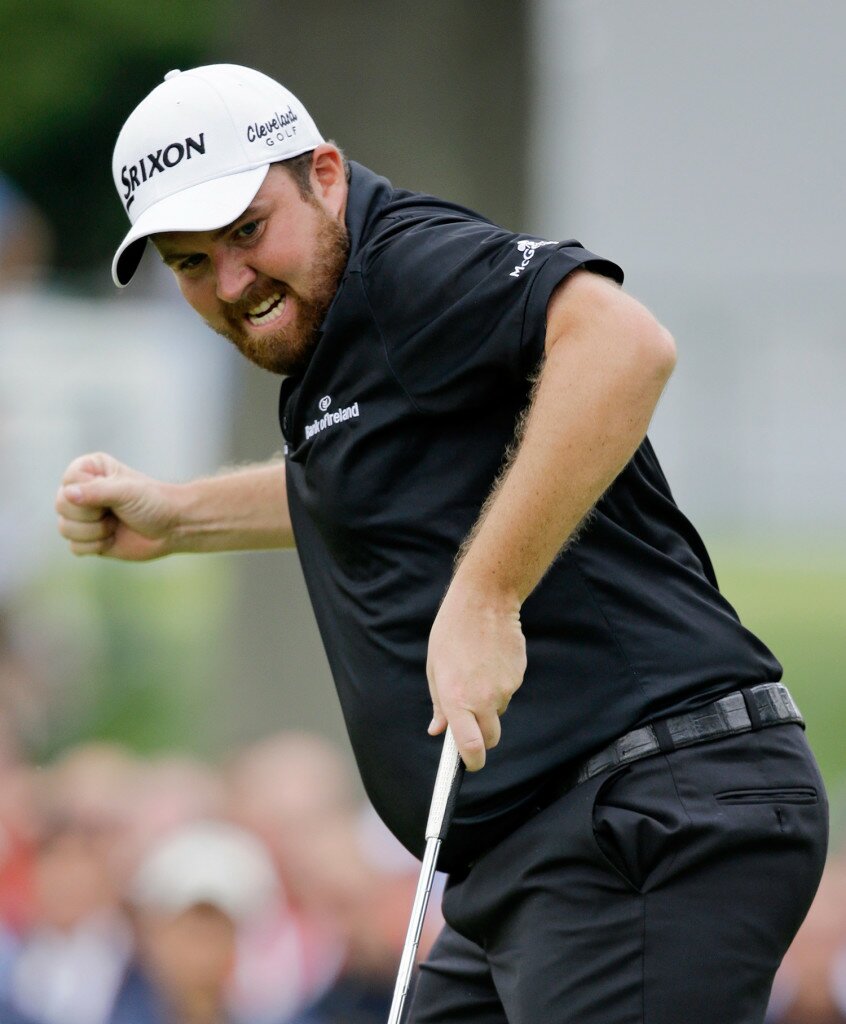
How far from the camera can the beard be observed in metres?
3.39

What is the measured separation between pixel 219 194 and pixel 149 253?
8.76 m

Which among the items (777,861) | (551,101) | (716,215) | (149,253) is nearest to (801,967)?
(777,861)

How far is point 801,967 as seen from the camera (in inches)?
251

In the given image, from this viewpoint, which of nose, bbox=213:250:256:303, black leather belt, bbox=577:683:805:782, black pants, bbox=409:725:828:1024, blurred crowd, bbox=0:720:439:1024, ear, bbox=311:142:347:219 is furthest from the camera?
blurred crowd, bbox=0:720:439:1024

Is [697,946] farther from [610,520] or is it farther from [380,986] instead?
[380,986]

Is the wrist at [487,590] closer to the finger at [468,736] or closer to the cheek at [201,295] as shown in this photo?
the finger at [468,736]

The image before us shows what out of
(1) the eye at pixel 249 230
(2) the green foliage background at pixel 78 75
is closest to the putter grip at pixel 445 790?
(1) the eye at pixel 249 230

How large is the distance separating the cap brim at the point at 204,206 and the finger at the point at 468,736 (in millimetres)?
996

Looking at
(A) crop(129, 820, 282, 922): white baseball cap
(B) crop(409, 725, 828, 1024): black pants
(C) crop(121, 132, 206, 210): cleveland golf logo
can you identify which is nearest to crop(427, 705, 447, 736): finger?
(B) crop(409, 725, 828, 1024): black pants

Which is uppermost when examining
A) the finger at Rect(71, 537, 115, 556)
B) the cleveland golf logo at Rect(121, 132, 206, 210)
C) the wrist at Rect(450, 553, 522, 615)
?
the cleveland golf logo at Rect(121, 132, 206, 210)

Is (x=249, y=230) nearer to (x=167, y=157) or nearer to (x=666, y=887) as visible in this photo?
(x=167, y=157)

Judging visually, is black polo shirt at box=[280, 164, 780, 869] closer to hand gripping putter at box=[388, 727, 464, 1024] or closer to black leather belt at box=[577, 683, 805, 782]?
black leather belt at box=[577, 683, 805, 782]

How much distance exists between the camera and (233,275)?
11.2 feet

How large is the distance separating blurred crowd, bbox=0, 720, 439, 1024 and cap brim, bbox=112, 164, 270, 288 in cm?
305
